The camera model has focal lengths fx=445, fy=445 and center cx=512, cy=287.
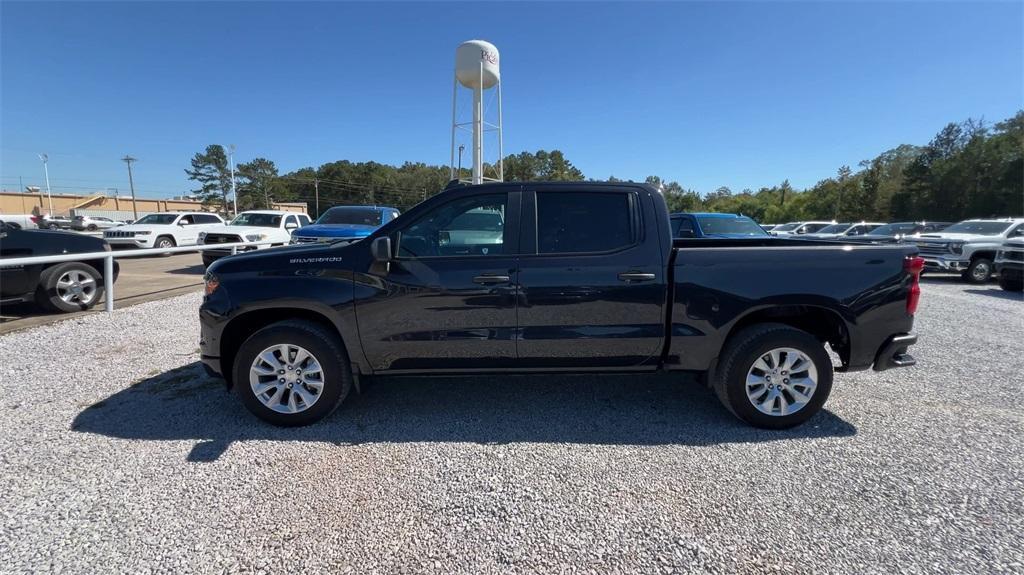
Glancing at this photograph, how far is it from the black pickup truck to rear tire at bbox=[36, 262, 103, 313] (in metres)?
5.10

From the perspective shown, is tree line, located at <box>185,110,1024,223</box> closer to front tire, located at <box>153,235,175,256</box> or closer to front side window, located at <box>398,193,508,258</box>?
front side window, located at <box>398,193,508,258</box>

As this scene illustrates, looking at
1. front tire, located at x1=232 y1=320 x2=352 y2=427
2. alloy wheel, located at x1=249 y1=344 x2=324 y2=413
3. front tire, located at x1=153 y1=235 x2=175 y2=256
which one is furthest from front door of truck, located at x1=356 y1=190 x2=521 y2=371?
front tire, located at x1=153 y1=235 x2=175 y2=256

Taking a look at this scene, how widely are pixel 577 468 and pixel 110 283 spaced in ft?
24.4

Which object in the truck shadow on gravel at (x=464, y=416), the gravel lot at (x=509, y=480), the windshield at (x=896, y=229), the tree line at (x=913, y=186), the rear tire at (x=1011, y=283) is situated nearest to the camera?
the gravel lot at (x=509, y=480)

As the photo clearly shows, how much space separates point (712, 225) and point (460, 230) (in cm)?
795

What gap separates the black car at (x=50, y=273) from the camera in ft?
19.4

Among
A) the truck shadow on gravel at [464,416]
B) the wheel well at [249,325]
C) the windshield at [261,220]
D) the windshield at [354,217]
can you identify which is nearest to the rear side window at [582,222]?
the truck shadow on gravel at [464,416]

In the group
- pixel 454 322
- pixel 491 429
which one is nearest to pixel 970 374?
pixel 491 429

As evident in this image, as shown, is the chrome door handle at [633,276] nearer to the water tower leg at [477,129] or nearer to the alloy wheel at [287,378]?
the alloy wheel at [287,378]

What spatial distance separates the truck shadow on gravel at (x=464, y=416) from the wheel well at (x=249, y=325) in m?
0.46

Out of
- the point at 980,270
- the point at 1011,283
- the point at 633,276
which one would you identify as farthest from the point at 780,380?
the point at 980,270

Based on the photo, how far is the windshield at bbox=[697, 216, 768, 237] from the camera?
31.2 ft

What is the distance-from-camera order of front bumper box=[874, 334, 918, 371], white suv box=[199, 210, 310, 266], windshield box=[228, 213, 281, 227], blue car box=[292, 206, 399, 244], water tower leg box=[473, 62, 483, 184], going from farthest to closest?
water tower leg box=[473, 62, 483, 184] < windshield box=[228, 213, 281, 227] < white suv box=[199, 210, 310, 266] < blue car box=[292, 206, 399, 244] < front bumper box=[874, 334, 918, 371]

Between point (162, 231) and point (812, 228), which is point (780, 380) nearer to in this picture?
point (162, 231)
